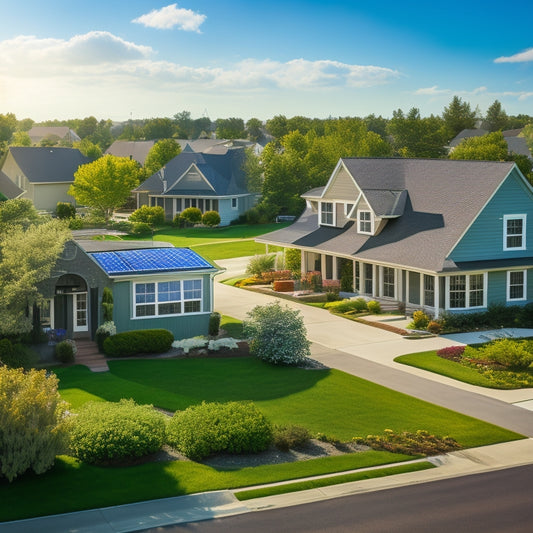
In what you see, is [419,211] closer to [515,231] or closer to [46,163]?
[515,231]

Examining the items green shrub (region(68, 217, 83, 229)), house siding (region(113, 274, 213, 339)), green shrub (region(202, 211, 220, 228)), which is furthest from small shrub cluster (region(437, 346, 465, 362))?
green shrub (region(68, 217, 83, 229))

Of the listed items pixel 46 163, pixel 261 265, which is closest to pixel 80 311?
pixel 261 265

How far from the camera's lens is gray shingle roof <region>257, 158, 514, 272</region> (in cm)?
3881

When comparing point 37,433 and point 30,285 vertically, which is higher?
point 30,285

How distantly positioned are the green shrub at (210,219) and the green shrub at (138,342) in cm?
4382

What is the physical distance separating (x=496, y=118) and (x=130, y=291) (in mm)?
132110

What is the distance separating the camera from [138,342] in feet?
105

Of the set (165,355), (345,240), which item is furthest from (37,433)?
(345,240)

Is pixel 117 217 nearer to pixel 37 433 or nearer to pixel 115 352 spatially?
pixel 115 352

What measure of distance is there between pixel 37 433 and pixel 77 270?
1479 centimetres

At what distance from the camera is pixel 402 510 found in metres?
17.4

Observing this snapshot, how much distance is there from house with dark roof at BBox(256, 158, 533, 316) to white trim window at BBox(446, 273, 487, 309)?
0.05 meters

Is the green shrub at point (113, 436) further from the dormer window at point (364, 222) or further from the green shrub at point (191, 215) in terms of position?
the green shrub at point (191, 215)

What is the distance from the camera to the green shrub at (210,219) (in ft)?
250
